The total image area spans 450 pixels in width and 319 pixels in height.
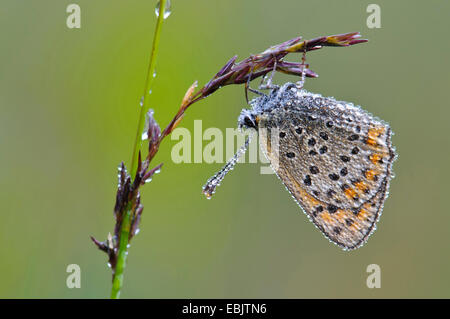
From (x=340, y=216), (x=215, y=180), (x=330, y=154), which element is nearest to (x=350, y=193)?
(x=340, y=216)

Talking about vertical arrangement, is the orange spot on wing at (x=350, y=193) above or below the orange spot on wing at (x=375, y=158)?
below

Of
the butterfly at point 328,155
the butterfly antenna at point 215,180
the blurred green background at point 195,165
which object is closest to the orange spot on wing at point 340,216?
the butterfly at point 328,155

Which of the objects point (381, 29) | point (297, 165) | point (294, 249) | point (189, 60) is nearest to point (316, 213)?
point (297, 165)

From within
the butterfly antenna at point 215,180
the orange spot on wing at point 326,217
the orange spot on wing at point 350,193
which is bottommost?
the orange spot on wing at point 326,217

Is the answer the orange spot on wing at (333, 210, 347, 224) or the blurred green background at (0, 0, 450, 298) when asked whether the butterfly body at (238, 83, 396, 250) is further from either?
the blurred green background at (0, 0, 450, 298)

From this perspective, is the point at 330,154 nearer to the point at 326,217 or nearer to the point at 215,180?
the point at 326,217

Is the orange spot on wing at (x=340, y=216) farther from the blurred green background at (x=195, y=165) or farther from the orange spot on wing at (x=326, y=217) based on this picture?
the blurred green background at (x=195, y=165)
